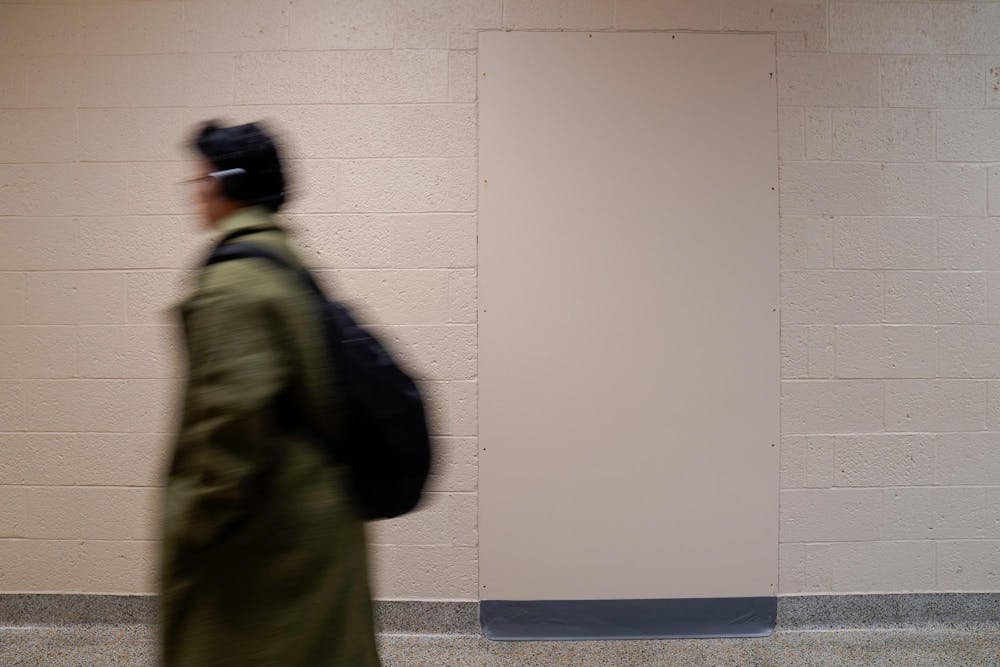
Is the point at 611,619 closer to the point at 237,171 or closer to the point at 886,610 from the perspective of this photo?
the point at 886,610

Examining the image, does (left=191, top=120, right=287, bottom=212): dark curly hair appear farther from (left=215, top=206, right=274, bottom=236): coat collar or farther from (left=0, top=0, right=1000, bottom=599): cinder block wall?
(left=0, top=0, right=1000, bottom=599): cinder block wall

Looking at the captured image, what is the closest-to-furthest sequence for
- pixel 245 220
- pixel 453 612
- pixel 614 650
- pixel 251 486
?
pixel 251 486 < pixel 245 220 < pixel 614 650 < pixel 453 612

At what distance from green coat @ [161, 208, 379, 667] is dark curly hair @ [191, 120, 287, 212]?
17cm

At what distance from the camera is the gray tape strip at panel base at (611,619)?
293 centimetres

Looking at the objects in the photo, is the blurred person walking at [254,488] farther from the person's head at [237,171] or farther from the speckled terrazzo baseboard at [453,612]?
the speckled terrazzo baseboard at [453,612]

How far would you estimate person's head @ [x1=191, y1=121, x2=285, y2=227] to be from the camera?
1423 millimetres

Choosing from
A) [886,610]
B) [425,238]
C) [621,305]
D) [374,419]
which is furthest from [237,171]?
[886,610]

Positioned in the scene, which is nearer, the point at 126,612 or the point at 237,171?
the point at 237,171

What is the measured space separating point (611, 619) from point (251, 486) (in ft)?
6.52

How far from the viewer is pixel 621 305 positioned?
9.55ft

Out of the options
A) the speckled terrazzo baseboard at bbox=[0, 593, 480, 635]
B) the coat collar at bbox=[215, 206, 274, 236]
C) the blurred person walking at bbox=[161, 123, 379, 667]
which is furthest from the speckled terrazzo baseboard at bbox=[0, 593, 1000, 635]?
the coat collar at bbox=[215, 206, 274, 236]

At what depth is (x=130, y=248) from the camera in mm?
2941

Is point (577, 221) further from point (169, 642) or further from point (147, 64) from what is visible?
point (169, 642)

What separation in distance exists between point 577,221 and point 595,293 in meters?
0.25
